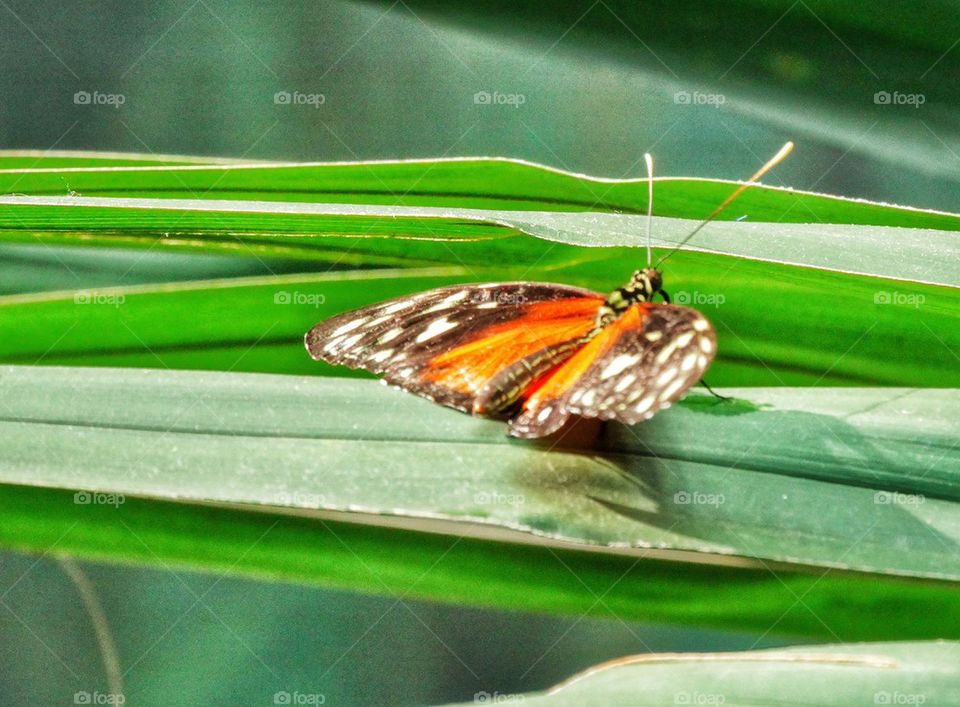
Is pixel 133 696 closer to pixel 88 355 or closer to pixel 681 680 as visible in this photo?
pixel 88 355

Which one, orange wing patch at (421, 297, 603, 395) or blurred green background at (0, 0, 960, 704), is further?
blurred green background at (0, 0, 960, 704)

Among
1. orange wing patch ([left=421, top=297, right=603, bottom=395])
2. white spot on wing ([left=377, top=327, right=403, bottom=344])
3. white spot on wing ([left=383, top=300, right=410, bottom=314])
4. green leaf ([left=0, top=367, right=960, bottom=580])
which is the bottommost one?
green leaf ([left=0, top=367, right=960, bottom=580])

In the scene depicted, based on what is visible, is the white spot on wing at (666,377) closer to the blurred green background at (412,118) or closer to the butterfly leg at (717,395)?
the butterfly leg at (717,395)

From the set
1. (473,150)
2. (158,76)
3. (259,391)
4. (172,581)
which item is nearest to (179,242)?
(259,391)

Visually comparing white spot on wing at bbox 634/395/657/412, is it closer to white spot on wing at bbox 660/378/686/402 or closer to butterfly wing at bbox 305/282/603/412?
white spot on wing at bbox 660/378/686/402

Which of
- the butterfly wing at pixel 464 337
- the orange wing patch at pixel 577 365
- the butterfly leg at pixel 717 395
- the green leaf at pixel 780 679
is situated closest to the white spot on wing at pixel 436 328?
the butterfly wing at pixel 464 337

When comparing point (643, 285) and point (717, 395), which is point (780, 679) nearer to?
point (717, 395)

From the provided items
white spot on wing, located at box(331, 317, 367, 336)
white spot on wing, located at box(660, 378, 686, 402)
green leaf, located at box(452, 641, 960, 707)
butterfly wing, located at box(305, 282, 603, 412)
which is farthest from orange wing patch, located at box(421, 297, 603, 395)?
green leaf, located at box(452, 641, 960, 707)

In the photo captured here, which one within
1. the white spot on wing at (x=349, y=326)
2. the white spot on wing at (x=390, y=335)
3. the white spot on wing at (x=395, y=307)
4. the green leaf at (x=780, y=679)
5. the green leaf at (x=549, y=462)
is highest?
the white spot on wing at (x=395, y=307)

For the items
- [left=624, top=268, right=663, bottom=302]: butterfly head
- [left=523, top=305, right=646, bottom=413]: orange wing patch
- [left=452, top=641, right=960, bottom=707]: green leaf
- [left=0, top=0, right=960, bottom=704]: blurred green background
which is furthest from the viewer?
[left=0, top=0, right=960, bottom=704]: blurred green background
